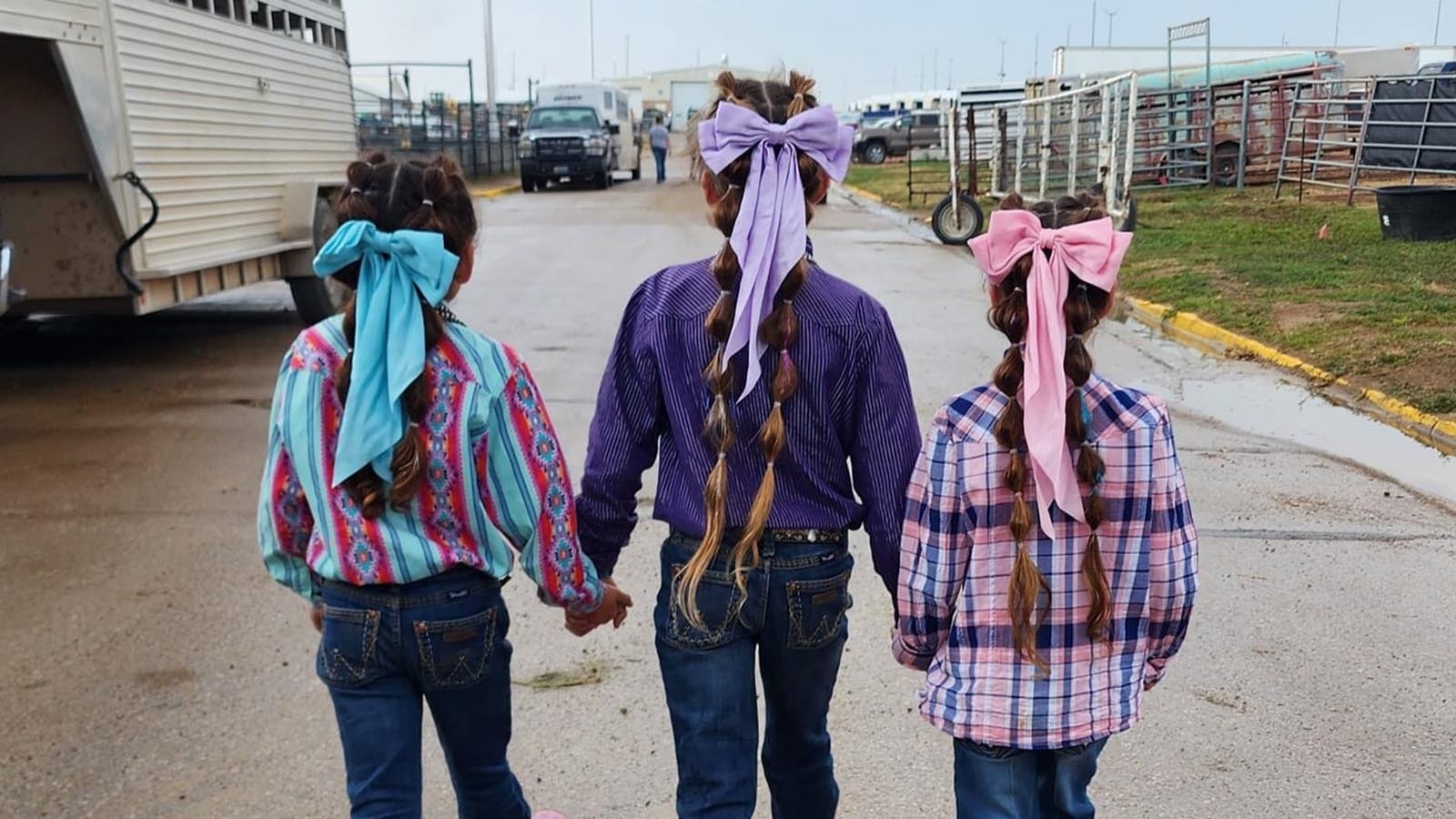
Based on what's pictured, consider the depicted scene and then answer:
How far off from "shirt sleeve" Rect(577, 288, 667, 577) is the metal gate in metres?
10.5

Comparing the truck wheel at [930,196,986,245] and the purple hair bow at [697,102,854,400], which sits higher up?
the purple hair bow at [697,102,854,400]

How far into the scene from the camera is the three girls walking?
217cm

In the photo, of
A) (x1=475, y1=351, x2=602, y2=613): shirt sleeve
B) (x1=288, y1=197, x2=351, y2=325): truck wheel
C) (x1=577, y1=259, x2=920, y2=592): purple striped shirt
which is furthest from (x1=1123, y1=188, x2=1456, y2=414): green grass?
(x1=288, y1=197, x2=351, y2=325): truck wheel

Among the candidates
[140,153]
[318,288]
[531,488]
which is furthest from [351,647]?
[318,288]

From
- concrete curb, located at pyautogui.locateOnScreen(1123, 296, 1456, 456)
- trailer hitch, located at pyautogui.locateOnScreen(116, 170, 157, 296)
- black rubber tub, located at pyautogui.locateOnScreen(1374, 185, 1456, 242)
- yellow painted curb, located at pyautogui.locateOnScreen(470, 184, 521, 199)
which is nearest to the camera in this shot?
concrete curb, located at pyautogui.locateOnScreen(1123, 296, 1456, 456)

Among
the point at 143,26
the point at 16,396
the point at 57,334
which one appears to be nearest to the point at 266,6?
the point at 143,26

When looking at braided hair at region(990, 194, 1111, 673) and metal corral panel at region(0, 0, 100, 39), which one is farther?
metal corral panel at region(0, 0, 100, 39)

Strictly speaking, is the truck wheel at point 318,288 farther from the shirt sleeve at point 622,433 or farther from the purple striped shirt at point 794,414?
the purple striped shirt at point 794,414

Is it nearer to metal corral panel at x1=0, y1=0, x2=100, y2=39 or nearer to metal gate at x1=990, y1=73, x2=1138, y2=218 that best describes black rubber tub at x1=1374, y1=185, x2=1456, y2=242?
metal gate at x1=990, y1=73, x2=1138, y2=218

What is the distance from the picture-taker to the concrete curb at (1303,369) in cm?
688

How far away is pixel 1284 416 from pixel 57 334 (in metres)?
9.26

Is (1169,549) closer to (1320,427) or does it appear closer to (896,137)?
(1320,427)

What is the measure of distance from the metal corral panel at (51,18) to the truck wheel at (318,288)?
333cm

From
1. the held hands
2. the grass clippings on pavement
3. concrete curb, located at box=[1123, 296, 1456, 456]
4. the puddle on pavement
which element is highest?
the held hands
